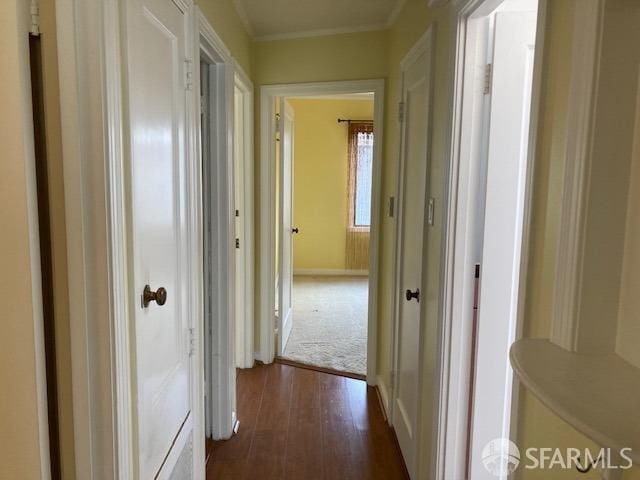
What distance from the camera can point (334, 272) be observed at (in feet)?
21.5

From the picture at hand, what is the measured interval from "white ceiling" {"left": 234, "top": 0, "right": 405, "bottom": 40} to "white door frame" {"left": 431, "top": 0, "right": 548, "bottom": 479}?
3.46 ft

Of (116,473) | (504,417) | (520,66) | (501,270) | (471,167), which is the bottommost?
(504,417)

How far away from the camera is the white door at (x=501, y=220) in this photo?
4.73 ft

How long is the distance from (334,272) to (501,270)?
5063 mm

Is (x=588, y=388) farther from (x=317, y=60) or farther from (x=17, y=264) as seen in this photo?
(x=317, y=60)

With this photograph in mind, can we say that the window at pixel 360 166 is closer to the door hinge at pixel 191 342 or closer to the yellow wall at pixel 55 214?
the door hinge at pixel 191 342

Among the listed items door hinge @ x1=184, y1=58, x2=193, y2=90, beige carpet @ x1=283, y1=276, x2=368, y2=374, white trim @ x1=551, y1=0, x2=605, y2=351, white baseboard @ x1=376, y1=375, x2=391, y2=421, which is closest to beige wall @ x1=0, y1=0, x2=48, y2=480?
door hinge @ x1=184, y1=58, x2=193, y2=90

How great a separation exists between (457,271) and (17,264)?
1310mm

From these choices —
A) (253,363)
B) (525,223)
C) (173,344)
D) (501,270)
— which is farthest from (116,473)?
(253,363)

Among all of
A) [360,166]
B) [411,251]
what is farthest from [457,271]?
[360,166]

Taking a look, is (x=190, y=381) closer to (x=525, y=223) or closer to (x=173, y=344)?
(x=173, y=344)

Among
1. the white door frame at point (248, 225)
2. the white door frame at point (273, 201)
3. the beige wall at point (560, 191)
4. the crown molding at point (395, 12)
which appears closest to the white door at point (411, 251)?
the crown molding at point (395, 12)

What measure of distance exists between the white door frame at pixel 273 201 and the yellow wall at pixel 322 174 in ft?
10.5

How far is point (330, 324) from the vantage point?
4238 mm
